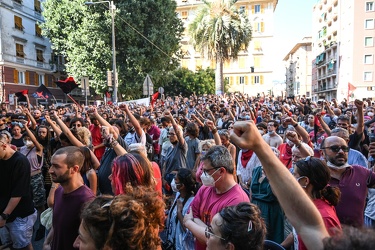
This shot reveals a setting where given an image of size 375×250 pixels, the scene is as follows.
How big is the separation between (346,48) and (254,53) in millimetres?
14805

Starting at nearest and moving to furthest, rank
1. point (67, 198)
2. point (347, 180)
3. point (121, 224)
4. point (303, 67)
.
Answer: point (121, 224) < point (67, 198) < point (347, 180) < point (303, 67)

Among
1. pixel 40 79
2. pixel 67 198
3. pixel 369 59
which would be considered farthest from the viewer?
pixel 369 59

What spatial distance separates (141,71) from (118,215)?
23092 mm

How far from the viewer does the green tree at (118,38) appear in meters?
23.0

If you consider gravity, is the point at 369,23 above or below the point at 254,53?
above

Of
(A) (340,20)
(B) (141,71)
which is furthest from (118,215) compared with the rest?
(A) (340,20)

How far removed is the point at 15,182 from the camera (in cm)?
381

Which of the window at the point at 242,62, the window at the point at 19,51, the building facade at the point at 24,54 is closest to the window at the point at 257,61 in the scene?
the window at the point at 242,62

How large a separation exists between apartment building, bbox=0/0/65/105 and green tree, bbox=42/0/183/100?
187 inches

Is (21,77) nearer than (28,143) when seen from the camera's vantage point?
No

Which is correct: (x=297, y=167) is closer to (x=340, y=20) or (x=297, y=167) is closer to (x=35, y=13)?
(x=35, y=13)

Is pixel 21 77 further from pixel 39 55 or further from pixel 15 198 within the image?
pixel 15 198

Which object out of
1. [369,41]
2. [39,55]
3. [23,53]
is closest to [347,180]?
[23,53]

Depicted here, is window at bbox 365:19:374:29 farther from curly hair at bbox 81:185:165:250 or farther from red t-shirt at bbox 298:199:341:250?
curly hair at bbox 81:185:165:250
